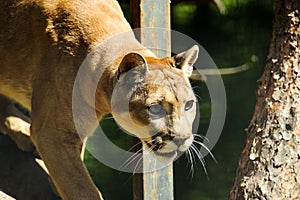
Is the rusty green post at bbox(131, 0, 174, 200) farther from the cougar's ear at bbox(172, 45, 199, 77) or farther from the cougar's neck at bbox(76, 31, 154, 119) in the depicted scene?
the cougar's ear at bbox(172, 45, 199, 77)

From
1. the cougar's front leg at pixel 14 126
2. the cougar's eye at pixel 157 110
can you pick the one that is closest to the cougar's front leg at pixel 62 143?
the cougar's eye at pixel 157 110

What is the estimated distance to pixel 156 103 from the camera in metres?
3.62

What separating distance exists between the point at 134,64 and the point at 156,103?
0.69 feet

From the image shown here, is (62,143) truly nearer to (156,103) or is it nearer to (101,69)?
(101,69)

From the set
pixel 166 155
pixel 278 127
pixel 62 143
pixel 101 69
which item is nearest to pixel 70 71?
pixel 101 69

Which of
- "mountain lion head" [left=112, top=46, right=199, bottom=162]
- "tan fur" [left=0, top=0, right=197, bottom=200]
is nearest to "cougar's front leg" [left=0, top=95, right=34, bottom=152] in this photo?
"tan fur" [left=0, top=0, right=197, bottom=200]

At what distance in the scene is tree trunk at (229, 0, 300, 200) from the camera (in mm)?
3742

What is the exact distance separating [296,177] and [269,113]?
0.34 metres

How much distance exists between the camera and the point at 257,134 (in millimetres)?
3912

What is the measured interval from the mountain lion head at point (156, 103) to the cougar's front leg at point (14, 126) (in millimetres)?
1246

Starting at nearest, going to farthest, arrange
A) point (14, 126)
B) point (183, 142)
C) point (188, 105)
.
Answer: point (183, 142) < point (188, 105) < point (14, 126)

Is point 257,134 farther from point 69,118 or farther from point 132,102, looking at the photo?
point 69,118

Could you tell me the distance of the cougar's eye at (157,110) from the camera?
3.60 meters

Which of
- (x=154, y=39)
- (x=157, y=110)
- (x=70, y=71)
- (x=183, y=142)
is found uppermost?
(x=154, y=39)
